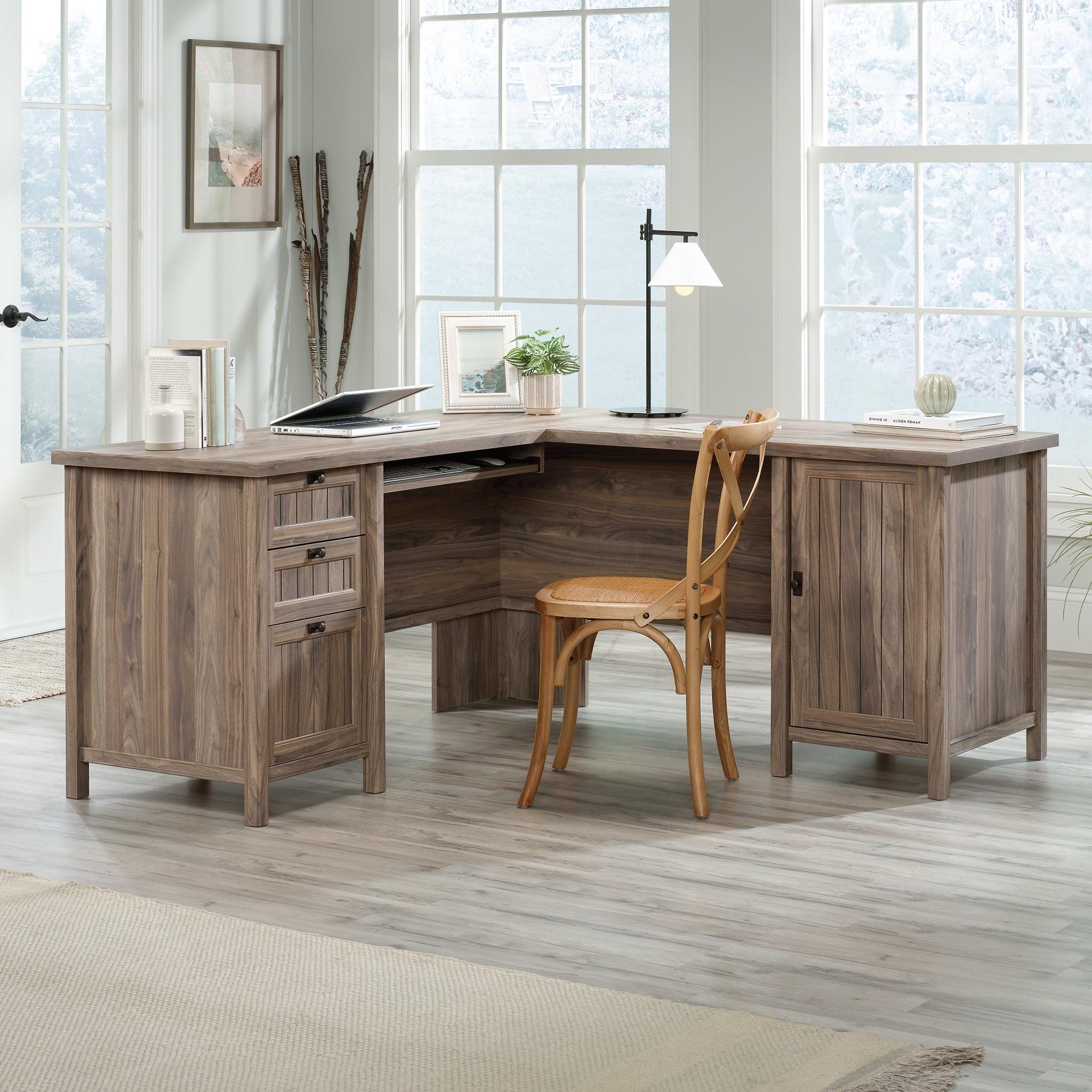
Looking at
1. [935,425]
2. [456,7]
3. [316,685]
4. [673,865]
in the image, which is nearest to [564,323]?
[456,7]

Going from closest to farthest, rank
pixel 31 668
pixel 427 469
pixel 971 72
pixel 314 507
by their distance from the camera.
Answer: pixel 314 507, pixel 427 469, pixel 31 668, pixel 971 72

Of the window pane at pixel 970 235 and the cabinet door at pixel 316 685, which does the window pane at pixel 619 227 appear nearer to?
the window pane at pixel 970 235

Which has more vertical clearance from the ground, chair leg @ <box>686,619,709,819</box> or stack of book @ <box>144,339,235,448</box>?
stack of book @ <box>144,339,235,448</box>

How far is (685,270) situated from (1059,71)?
1625 millimetres

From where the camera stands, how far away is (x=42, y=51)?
19.2 ft

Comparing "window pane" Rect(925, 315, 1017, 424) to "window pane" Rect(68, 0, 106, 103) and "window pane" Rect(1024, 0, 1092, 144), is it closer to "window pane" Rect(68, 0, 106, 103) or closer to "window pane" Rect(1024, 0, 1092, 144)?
"window pane" Rect(1024, 0, 1092, 144)

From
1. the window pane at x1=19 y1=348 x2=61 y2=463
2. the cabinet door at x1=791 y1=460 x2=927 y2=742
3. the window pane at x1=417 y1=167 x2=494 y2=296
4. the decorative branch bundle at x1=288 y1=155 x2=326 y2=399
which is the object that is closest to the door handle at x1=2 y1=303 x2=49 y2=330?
the window pane at x1=19 y1=348 x2=61 y2=463

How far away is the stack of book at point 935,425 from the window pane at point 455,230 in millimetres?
2600

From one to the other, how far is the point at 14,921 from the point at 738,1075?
1.37 metres

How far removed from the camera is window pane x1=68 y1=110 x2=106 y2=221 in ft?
19.7

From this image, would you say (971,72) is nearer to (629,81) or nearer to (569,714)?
(629,81)

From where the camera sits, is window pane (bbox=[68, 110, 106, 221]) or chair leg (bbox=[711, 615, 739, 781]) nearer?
chair leg (bbox=[711, 615, 739, 781])

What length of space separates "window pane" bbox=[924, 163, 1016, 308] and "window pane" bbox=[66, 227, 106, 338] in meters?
2.73

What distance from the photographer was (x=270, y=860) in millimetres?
3559
